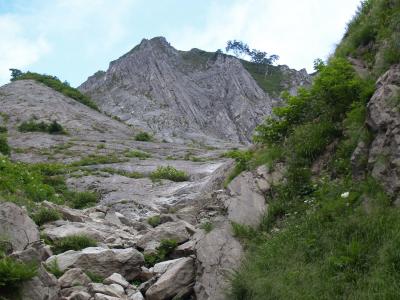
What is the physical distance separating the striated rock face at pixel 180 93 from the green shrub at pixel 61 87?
896 cm

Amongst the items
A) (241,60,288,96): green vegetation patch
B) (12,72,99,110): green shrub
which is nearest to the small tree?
(241,60,288,96): green vegetation patch

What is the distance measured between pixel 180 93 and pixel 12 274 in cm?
7401

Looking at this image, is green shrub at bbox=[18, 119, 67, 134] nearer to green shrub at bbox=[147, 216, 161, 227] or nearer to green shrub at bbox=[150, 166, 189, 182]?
green shrub at bbox=[150, 166, 189, 182]

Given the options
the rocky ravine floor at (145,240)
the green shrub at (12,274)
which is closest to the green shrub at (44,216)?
the rocky ravine floor at (145,240)

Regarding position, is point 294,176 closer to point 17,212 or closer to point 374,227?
point 374,227

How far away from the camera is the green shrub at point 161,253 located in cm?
979

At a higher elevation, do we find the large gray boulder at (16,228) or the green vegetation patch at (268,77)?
the green vegetation patch at (268,77)

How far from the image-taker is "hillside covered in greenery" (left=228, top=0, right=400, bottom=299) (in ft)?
21.6

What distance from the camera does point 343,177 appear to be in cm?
863

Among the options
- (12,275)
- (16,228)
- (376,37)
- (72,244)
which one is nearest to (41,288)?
(12,275)

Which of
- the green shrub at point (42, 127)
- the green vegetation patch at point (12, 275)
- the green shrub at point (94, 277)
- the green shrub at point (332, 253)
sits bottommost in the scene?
the green shrub at point (332, 253)

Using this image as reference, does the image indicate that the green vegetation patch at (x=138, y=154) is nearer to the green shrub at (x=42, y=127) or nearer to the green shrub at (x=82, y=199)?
the green shrub at (x=42, y=127)

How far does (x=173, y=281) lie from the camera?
8430mm

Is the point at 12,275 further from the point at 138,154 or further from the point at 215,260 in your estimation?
the point at 138,154
